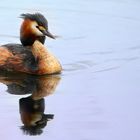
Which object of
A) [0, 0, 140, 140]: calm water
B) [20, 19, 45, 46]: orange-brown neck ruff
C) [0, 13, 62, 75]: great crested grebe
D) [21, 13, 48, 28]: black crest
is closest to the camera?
[0, 0, 140, 140]: calm water

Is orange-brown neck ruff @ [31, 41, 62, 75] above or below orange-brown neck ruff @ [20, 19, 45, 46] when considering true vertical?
below

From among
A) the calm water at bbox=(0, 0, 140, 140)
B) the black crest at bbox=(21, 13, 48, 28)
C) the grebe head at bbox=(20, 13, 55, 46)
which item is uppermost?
the black crest at bbox=(21, 13, 48, 28)

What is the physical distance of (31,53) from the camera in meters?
13.5

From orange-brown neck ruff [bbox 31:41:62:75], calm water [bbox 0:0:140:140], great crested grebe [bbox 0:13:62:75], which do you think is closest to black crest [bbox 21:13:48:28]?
great crested grebe [bbox 0:13:62:75]

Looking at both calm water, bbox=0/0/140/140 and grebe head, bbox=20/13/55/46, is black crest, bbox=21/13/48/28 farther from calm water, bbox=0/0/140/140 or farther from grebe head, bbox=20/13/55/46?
calm water, bbox=0/0/140/140

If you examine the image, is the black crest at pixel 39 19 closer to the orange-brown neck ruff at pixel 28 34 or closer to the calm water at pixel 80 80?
the orange-brown neck ruff at pixel 28 34

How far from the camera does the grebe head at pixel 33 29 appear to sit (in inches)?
532

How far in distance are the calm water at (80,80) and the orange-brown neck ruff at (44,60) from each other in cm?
16

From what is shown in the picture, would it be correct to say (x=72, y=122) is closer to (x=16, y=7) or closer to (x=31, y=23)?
(x=31, y=23)

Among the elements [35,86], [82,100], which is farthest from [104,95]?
[35,86]

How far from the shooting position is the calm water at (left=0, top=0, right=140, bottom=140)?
10320 mm

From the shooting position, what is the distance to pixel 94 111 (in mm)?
11031

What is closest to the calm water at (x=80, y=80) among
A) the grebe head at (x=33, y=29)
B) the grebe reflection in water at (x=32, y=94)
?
the grebe reflection in water at (x=32, y=94)

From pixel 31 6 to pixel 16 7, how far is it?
39 cm
